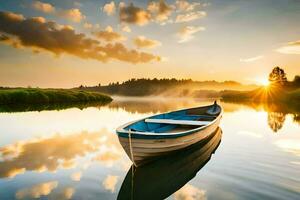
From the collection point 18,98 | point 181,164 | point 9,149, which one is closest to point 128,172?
point 181,164

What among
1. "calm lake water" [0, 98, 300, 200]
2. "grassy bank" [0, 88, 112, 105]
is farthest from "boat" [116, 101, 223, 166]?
"grassy bank" [0, 88, 112, 105]

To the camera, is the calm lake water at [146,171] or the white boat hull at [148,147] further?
the white boat hull at [148,147]

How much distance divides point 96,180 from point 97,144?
6241mm

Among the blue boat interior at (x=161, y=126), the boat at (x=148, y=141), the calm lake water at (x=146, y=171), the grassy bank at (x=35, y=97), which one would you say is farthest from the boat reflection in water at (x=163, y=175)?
the grassy bank at (x=35, y=97)

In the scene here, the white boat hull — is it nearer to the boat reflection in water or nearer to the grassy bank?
the boat reflection in water

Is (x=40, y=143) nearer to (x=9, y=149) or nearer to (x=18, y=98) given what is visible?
(x=9, y=149)

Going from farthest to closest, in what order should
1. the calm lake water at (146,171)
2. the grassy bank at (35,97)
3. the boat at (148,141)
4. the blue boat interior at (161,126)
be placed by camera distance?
the grassy bank at (35,97) → the blue boat interior at (161,126) → the boat at (148,141) → the calm lake water at (146,171)

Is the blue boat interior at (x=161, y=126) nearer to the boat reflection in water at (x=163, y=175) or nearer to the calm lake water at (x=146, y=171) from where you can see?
the calm lake water at (x=146, y=171)

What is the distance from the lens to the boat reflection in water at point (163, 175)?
7875 millimetres

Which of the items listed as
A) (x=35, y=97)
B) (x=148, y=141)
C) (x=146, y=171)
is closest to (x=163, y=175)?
(x=146, y=171)

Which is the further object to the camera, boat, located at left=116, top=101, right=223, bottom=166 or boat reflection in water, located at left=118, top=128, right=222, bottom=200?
boat, located at left=116, top=101, right=223, bottom=166

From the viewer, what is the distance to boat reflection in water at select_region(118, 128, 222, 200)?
7875 mm

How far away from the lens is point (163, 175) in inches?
364

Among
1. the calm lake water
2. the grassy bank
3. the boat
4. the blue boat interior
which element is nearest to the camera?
the calm lake water
